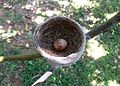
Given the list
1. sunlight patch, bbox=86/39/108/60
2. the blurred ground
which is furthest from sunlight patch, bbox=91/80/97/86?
sunlight patch, bbox=86/39/108/60

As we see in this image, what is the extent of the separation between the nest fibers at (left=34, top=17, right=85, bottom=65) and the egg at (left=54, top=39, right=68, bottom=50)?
4cm

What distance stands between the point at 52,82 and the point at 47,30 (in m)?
1.26

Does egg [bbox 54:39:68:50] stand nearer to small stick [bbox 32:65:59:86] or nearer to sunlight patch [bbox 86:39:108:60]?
small stick [bbox 32:65:59:86]

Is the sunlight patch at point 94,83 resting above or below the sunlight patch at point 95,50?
below

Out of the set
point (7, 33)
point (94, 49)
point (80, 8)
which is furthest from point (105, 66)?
point (7, 33)

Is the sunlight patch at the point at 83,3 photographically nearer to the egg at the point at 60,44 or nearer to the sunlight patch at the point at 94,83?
the sunlight patch at the point at 94,83

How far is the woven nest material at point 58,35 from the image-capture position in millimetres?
3080

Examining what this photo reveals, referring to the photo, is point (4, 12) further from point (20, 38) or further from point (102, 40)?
point (102, 40)

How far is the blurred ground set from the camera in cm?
429

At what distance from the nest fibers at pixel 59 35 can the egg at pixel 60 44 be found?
4cm

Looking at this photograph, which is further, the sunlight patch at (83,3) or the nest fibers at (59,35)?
the sunlight patch at (83,3)

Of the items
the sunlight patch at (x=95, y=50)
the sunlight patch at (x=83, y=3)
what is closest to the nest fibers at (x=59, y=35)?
the sunlight patch at (x=95, y=50)

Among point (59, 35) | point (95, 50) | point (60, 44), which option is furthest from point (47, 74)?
point (95, 50)

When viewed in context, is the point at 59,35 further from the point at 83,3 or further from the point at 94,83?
the point at 83,3
